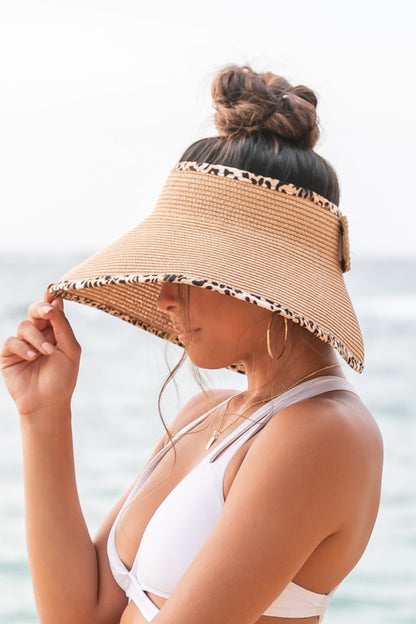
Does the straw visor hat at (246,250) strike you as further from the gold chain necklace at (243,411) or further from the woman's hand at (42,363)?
the woman's hand at (42,363)

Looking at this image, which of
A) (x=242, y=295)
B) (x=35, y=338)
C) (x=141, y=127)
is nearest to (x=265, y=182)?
(x=242, y=295)

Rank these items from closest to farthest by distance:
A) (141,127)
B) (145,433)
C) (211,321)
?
1. (211,321)
2. (145,433)
3. (141,127)

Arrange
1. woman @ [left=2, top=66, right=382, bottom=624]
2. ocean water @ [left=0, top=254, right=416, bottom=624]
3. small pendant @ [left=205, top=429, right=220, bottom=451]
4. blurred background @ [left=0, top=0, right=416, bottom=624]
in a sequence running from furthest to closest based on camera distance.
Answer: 1. blurred background @ [left=0, top=0, right=416, bottom=624]
2. ocean water @ [left=0, top=254, right=416, bottom=624]
3. small pendant @ [left=205, top=429, right=220, bottom=451]
4. woman @ [left=2, top=66, right=382, bottom=624]

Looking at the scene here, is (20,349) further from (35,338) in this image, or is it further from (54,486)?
(54,486)

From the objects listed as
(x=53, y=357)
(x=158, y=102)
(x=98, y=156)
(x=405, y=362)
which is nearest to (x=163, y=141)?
(x=158, y=102)

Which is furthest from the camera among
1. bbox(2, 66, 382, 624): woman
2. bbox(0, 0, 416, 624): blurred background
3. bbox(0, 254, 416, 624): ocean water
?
bbox(0, 0, 416, 624): blurred background

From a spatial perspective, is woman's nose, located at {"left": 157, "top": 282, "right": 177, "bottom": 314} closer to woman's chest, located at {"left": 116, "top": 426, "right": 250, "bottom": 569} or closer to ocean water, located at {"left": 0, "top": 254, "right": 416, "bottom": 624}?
woman's chest, located at {"left": 116, "top": 426, "right": 250, "bottom": 569}

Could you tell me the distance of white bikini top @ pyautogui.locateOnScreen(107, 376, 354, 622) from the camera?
1238 millimetres

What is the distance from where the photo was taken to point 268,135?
1.31 m

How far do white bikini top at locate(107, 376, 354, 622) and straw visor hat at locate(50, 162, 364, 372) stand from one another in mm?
123

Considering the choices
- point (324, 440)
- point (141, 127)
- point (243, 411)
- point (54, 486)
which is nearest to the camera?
point (324, 440)

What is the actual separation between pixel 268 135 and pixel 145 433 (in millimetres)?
6308

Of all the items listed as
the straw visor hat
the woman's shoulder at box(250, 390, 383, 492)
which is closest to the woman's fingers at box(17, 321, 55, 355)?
the straw visor hat

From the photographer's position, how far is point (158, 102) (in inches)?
575
